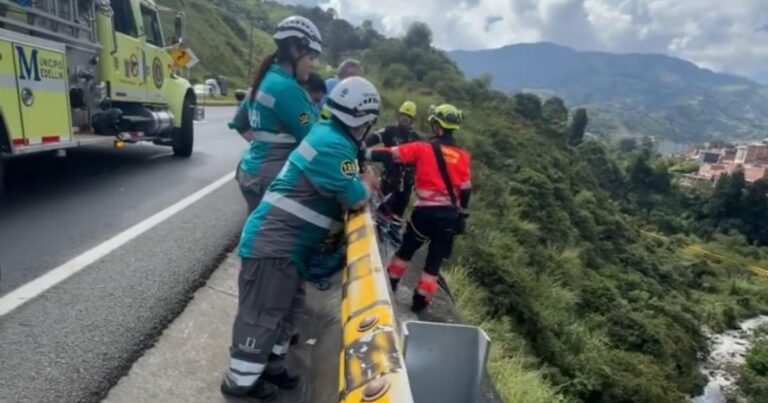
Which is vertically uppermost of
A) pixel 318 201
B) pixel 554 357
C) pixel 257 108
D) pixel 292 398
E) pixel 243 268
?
pixel 257 108

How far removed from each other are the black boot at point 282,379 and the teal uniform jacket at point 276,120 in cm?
122

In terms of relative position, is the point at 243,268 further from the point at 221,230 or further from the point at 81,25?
the point at 81,25

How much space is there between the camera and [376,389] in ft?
5.43

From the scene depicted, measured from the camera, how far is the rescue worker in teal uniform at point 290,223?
9.12 ft

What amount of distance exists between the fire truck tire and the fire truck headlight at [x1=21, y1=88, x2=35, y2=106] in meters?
4.40

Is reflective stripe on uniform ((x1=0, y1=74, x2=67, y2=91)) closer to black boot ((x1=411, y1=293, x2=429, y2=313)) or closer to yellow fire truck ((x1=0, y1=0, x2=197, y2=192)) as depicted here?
yellow fire truck ((x1=0, y1=0, x2=197, y2=192))

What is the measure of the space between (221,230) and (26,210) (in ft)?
6.44

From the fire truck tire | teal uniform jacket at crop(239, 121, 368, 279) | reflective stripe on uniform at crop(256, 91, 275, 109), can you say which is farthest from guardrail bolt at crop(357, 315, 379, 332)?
the fire truck tire

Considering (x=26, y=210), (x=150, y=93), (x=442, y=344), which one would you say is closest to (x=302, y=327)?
(x=442, y=344)

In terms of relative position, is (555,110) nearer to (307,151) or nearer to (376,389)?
(307,151)

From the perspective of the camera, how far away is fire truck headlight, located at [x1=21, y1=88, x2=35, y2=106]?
217 inches

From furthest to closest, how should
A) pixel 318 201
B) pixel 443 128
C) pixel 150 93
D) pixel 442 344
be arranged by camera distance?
1. pixel 150 93
2. pixel 443 128
3. pixel 318 201
4. pixel 442 344

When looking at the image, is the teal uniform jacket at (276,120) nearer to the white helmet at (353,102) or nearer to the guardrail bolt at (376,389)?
the white helmet at (353,102)

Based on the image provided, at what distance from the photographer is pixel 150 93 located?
30.5ft
